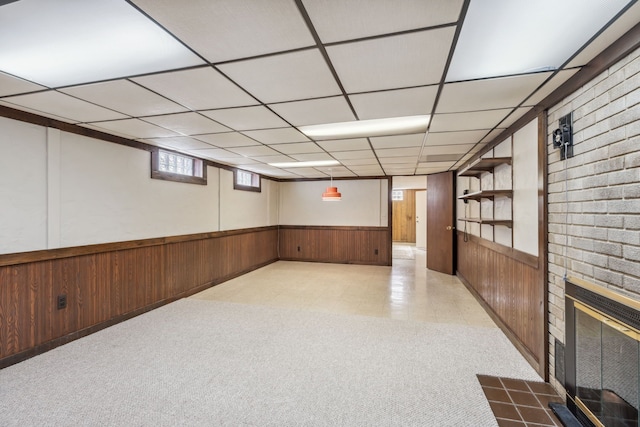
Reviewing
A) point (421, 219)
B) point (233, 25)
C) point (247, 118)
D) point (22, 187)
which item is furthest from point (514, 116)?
point (421, 219)

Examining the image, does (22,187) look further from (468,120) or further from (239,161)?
(468,120)

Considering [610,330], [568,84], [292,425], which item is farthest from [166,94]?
[610,330]

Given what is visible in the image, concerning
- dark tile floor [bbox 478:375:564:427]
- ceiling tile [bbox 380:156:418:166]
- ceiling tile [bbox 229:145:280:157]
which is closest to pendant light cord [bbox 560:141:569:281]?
dark tile floor [bbox 478:375:564:427]

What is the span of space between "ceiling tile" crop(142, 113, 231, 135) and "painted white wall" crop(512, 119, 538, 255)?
306 cm

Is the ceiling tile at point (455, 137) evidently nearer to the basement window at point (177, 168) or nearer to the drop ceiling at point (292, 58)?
the drop ceiling at point (292, 58)

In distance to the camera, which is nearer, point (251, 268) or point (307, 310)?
point (307, 310)

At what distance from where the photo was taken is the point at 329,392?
2.21 metres

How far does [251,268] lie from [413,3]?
6.22 metres

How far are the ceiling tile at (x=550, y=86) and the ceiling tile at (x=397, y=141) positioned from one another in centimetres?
119

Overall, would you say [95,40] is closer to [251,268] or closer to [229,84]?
[229,84]

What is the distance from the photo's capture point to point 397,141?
3.78m

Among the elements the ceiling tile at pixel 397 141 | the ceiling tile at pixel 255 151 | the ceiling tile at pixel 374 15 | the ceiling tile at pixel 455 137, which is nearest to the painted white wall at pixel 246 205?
the ceiling tile at pixel 255 151

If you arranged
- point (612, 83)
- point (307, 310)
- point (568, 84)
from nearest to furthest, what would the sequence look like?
point (612, 83), point (568, 84), point (307, 310)

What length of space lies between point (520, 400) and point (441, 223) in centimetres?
466
